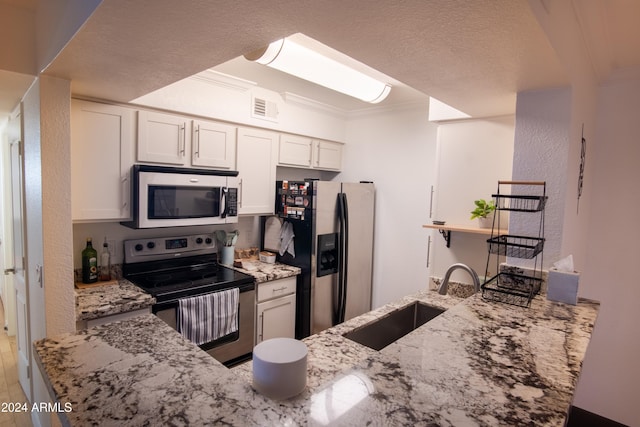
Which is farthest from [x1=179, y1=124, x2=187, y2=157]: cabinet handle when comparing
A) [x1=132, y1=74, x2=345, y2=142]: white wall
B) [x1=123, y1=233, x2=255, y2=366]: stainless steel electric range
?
[x1=123, y1=233, x2=255, y2=366]: stainless steel electric range

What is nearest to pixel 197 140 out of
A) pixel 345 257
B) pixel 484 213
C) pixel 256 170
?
pixel 256 170

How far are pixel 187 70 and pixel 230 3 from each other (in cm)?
66

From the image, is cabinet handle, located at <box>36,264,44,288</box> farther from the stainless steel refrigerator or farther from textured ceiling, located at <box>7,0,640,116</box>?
the stainless steel refrigerator

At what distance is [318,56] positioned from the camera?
2119mm

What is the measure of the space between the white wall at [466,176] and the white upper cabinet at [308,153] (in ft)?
4.72

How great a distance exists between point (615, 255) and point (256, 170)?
2.82 m

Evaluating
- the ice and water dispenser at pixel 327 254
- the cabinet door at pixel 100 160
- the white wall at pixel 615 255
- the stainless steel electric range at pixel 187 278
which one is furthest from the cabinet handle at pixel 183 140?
the white wall at pixel 615 255

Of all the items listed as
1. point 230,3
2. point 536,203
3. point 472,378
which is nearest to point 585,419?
point 536,203

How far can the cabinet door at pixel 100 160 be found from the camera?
2.11m

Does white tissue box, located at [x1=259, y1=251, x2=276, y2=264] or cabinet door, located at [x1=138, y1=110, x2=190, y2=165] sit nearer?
cabinet door, located at [x1=138, y1=110, x2=190, y2=165]

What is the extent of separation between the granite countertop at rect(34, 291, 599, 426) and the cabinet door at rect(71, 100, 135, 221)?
48.3 inches

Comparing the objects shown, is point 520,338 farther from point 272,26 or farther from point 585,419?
point 585,419

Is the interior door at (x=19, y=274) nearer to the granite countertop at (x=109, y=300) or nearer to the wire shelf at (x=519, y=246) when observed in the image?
the granite countertop at (x=109, y=300)

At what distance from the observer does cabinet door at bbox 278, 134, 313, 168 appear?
3.29 meters
